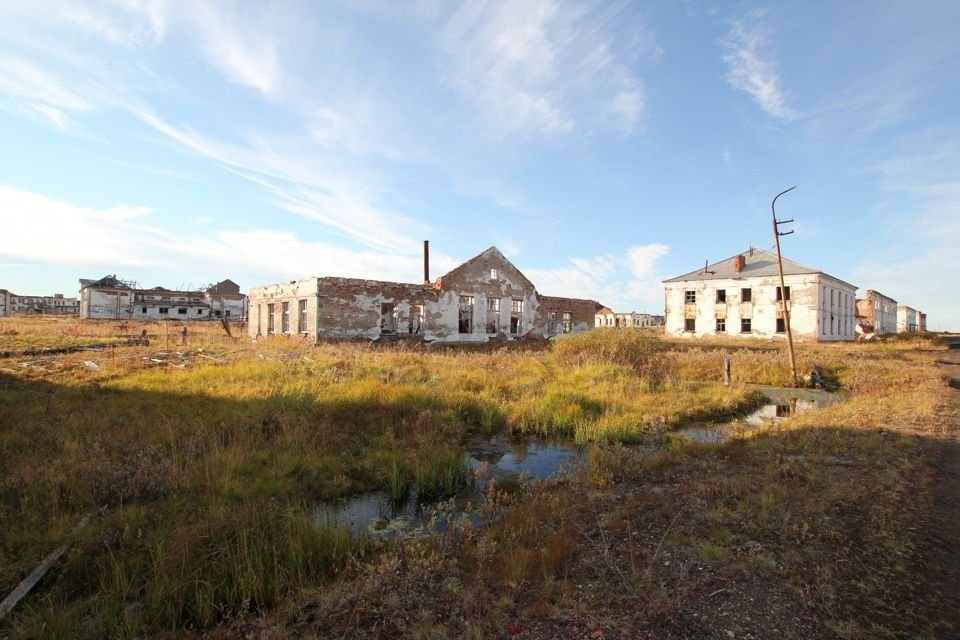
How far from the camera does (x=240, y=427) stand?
6887 millimetres

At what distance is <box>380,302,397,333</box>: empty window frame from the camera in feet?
68.8

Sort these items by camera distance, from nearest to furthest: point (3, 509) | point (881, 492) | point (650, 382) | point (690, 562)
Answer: point (690, 562)
point (3, 509)
point (881, 492)
point (650, 382)

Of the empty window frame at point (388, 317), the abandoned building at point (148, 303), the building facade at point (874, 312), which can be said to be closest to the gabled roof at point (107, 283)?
the abandoned building at point (148, 303)

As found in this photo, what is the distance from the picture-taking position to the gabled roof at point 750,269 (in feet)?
103

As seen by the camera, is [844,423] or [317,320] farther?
[317,320]

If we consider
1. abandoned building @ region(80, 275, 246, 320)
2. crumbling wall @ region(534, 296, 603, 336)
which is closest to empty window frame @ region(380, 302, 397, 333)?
crumbling wall @ region(534, 296, 603, 336)

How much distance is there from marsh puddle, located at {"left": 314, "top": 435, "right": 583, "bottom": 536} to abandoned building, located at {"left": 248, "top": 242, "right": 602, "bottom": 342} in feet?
43.7

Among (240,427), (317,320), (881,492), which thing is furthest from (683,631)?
(317,320)

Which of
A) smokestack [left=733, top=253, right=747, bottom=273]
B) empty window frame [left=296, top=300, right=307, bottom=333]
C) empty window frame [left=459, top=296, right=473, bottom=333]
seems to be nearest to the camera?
empty window frame [left=296, top=300, right=307, bottom=333]

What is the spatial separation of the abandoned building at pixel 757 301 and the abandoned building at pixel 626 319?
84.1 feet

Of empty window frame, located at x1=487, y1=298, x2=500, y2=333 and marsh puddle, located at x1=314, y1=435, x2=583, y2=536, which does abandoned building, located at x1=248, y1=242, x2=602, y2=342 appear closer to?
empty window frame, located at x1=487, y1=298, x2=500, y2=333

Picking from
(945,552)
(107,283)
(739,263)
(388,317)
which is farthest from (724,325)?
(107,283)

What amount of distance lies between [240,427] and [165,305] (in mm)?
52324

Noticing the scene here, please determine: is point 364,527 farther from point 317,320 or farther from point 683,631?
point 317,320
